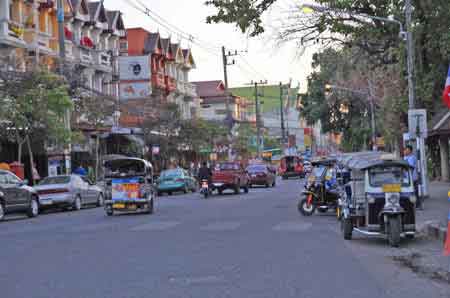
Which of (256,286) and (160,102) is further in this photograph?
(160,102)

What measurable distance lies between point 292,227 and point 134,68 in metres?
48.2

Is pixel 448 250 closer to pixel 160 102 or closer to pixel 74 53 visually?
pixel 74 53

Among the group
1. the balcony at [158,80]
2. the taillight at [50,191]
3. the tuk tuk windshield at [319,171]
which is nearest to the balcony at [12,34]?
the taillight at [50,191]

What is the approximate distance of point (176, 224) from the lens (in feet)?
73.4

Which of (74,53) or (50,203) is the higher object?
(74,53)

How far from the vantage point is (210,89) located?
349 ft

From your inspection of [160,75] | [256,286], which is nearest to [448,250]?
[256,286]

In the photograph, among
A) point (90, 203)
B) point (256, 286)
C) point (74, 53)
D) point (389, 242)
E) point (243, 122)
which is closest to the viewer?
point (256, 286)

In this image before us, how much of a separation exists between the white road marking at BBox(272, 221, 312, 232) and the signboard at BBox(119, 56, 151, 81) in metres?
46.4

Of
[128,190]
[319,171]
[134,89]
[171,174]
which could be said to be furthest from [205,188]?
[134,89]

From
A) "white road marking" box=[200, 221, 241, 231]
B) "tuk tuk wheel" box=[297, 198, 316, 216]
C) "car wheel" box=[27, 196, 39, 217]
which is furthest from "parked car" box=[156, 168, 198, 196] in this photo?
"white road marking" box=[200, 221, 241, 231]

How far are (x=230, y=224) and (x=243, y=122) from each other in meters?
88.4

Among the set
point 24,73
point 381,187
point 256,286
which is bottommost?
point 256,286

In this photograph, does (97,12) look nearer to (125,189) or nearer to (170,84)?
(170,84)
